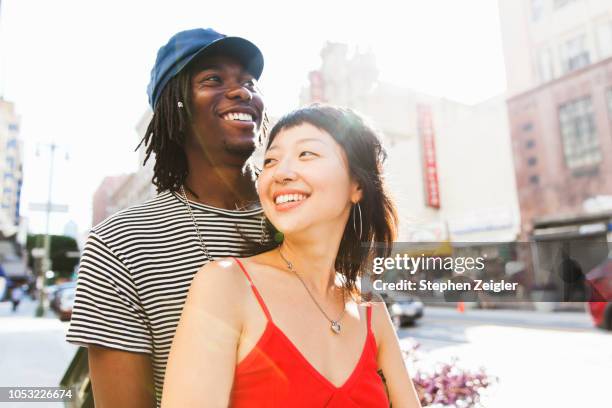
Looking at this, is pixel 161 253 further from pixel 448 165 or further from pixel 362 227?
pixel 448 165

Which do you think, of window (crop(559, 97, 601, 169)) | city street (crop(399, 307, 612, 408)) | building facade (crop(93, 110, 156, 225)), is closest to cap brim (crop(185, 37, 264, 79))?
city street (crop(399, 307, 612, 408))

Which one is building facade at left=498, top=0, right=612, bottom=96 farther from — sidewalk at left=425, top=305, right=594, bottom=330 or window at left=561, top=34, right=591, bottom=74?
sidewalk at left=425, top=305, right=594, bottom=330

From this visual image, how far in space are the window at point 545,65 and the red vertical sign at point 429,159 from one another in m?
5.70

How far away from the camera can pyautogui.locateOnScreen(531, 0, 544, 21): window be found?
19688 millimetres

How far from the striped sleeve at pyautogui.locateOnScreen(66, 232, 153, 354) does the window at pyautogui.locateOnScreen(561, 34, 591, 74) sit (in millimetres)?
20810

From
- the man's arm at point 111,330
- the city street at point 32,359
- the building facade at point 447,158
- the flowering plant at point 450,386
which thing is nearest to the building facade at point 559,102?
the building facade at point 447,158

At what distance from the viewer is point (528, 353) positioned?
10109 mm

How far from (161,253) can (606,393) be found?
717cm

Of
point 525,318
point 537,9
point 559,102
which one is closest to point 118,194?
point 537,9

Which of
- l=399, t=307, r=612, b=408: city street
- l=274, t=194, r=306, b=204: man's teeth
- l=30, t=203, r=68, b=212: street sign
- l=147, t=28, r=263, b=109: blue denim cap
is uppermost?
l=30, t=203, r=68, b=212: street sign

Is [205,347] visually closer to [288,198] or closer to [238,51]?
[288,198]

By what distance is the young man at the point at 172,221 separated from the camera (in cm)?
131

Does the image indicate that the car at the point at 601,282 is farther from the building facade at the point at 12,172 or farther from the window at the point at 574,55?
the building facade at the point at 12,172

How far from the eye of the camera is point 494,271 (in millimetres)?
2365
